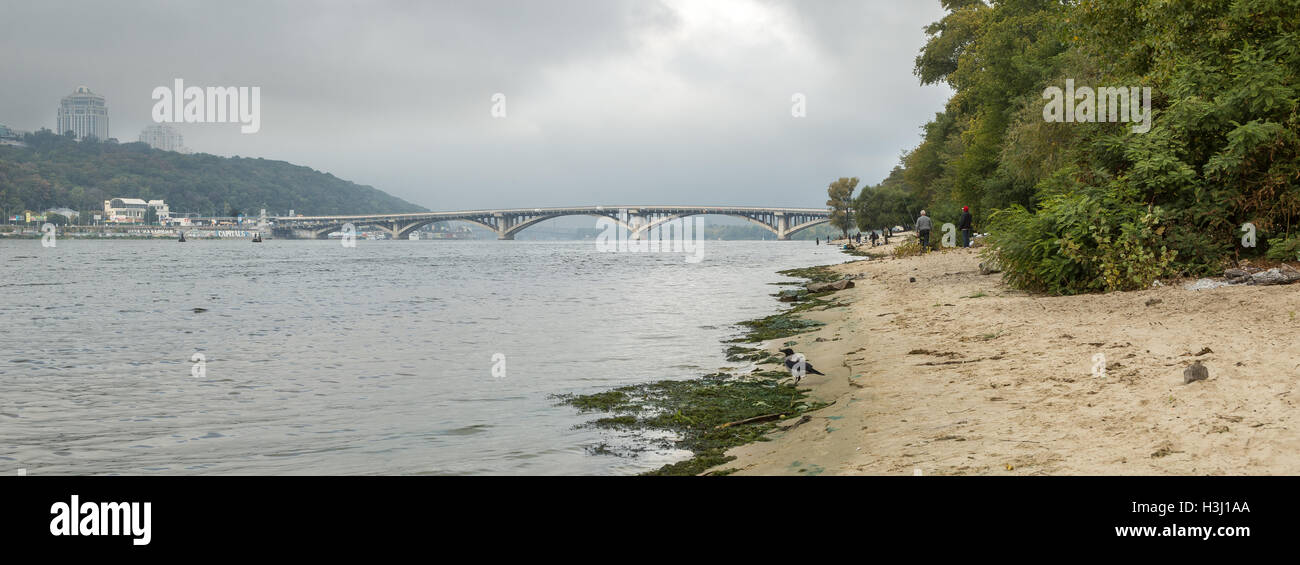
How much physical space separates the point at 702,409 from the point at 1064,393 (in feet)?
14.6

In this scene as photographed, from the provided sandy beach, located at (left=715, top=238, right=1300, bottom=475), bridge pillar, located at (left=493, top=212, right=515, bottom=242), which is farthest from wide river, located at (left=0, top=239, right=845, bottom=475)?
bridge pillar, located at (left=493, top=212, right=515, bottom=242)

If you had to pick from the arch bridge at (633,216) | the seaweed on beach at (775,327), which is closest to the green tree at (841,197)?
the arch bridge at (633,216)

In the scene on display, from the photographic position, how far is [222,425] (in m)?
11.7

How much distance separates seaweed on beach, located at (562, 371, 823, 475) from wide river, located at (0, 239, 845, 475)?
Answer: 51 centimetres

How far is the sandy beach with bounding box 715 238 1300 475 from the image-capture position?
678cm

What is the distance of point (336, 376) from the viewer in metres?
16.2

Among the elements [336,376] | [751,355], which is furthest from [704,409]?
[336,376]

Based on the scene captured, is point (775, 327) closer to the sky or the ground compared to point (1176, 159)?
closer to the ground

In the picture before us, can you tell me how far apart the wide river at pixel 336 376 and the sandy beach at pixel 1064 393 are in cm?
231

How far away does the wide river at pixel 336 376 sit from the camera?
9.91 metres

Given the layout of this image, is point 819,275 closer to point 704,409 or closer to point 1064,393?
point 704,409

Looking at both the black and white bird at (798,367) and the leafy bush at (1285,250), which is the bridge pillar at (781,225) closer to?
the leafy bush at (1285,250)
